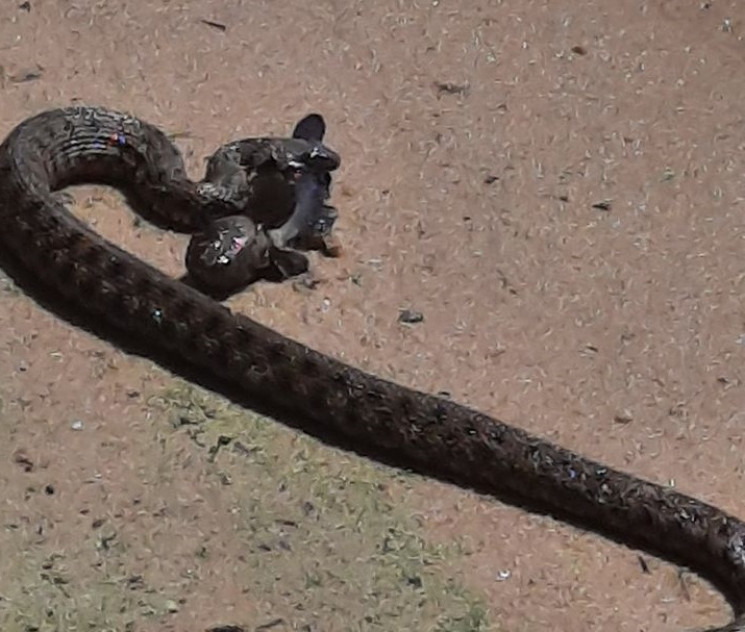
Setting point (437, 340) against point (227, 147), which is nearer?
point (437, 340)

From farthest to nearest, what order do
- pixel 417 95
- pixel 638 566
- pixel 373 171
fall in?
pixel 417 95 → pixel 373 171 → pixel 638 566

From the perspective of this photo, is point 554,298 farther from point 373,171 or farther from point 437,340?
point 373,171

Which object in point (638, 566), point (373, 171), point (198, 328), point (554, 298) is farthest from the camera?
point (373, 171)

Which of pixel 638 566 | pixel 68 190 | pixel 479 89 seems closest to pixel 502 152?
pixel 479 89

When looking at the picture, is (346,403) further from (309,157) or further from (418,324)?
(309,157)

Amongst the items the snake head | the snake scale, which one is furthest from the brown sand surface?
the snake head

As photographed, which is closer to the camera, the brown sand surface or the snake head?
the brown sand surface

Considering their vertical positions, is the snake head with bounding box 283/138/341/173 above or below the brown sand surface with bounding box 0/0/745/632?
above

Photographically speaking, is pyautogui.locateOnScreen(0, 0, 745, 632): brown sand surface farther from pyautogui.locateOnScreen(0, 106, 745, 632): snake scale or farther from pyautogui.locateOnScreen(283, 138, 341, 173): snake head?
pyautogui.locateOnScreen(283, 138, 341, 173): snake head

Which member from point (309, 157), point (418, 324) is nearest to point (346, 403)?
point (418, 324)
